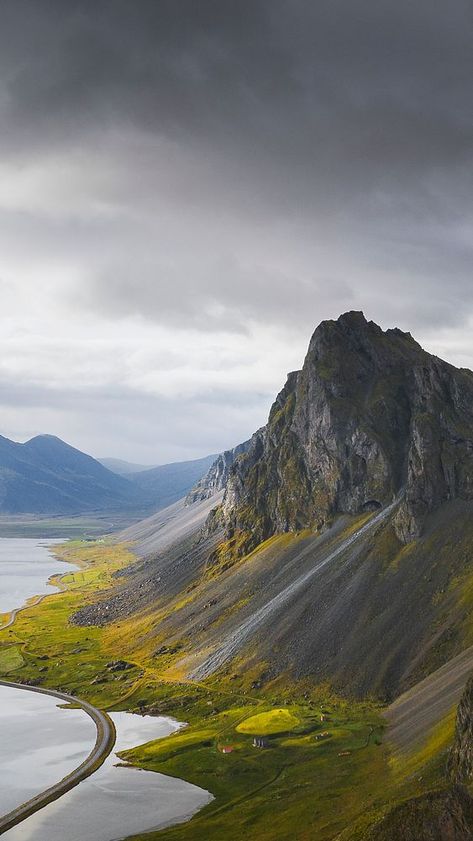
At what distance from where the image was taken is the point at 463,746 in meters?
66.6

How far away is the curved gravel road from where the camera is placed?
85000mm

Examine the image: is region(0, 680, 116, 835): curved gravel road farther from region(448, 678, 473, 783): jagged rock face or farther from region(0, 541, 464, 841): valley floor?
region(448, 678, 473, 783): jagged rock face

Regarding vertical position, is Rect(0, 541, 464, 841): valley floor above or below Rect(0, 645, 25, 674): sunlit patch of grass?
above

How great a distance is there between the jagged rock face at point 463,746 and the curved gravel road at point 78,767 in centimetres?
5796

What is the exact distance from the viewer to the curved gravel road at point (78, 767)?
3346 inches

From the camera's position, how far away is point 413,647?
5022 inches

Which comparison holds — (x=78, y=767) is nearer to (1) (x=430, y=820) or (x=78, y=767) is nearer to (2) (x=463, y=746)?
(2) (x=463, y=746)

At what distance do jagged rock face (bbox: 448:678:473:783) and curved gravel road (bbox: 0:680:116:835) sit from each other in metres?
58.0

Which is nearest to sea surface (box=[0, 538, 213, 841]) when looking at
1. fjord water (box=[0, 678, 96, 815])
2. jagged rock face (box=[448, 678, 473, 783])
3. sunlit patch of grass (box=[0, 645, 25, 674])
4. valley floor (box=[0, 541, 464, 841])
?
fjord water (box=[0, 678, 96, 815])

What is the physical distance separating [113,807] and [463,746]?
50675mm

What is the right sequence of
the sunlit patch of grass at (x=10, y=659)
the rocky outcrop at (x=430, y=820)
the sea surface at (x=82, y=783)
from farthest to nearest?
1. the sunlit patch of grass at (x=10, y=659)
2. the sea surface at (x=82, y=783)
3. the rocky outcrop at (x=430, y=820)

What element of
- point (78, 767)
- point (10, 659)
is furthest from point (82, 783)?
point (10, 659)

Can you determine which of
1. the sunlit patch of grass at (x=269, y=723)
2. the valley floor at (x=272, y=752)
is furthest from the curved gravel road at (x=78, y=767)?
the sunlit patch of grass at (x=269, y=723)

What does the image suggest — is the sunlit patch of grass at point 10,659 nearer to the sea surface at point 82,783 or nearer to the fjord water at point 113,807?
the sea surface at point 82,783
